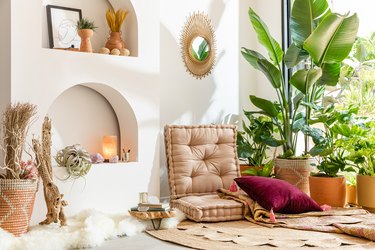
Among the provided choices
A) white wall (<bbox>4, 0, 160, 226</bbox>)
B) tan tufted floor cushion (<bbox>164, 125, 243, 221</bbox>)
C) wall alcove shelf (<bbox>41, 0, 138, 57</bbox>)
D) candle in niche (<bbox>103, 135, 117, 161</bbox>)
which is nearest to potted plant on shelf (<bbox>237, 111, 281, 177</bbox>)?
tan tufted floor cushion (<bbox>164, 125, 243, 221</bbox>)

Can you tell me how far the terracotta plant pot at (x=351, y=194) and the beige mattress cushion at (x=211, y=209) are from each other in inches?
46.5

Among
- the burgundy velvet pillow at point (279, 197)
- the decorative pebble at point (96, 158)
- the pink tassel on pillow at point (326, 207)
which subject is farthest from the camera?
the decorative pebble at point (96, 158)

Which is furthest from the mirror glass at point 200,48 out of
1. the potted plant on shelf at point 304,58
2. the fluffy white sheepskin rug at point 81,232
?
the fluffy white sheepskin rug at point 81,232

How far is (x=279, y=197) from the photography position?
11.2 ft

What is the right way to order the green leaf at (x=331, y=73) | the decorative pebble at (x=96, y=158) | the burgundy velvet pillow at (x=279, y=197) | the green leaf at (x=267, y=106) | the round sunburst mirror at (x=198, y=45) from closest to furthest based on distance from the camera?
the burgundy velvet pillow at (x=279, y=197) → the decorative pebble at (x=96, y=158) → the green leaf at (x=331, y=73) → the green leaf at (x=267, y=106) → the round sunburst mirror at (x=198, y=45)

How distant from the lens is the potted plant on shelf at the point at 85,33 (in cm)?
364

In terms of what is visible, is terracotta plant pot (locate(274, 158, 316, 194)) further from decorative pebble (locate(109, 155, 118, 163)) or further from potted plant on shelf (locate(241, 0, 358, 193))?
decorative pebble (locate(109, 155, 118, 163))

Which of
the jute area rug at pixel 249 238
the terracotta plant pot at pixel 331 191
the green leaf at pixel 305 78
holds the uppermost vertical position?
the green leaf at pixel 305 78

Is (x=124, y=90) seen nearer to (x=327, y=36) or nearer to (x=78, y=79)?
(x=78, y=79)

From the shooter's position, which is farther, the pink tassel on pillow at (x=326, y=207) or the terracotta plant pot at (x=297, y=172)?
the terracotta plant pot at (x=297, y=172)

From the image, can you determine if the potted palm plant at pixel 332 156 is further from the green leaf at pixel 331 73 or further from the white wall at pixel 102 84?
the white wall at pixel 102 84

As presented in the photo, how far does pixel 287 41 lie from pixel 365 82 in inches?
39.7

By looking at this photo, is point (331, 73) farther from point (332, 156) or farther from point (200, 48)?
point (200, 48)

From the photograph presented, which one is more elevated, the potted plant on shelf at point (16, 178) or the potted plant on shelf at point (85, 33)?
the potted plant on shelf at point (85, 33)
